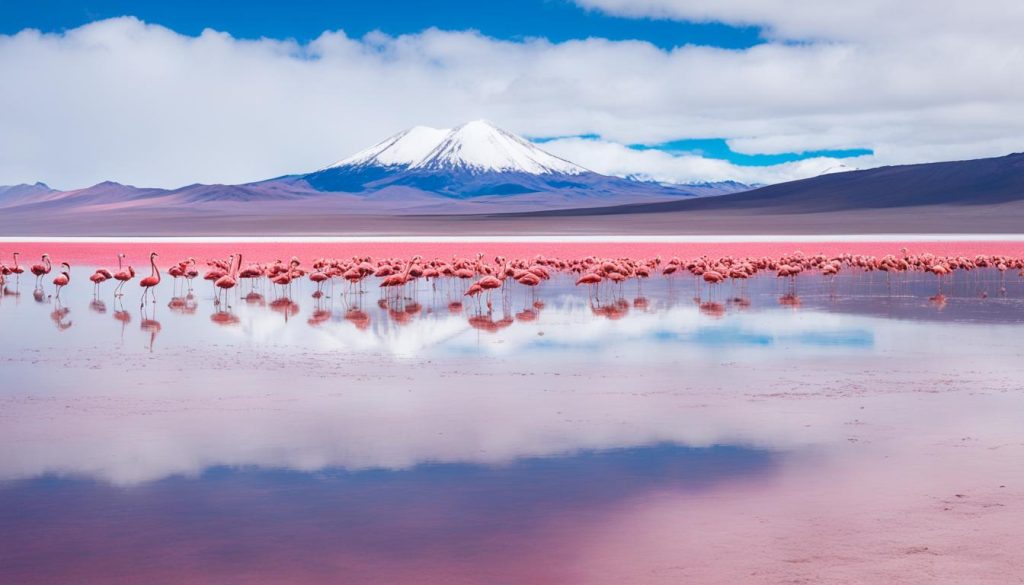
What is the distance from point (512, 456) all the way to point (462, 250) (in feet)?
117

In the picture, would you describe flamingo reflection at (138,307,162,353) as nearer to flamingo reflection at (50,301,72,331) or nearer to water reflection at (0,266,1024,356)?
water reflection at (0,266,1024,356)

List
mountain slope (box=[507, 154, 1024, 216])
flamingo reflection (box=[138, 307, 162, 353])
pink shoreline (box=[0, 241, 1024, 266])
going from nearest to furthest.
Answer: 1. flamingo reflection (box=[138, 307, 162, 353])
2. pink shoreline (box=[0, 241, 1024, 266])
3. mountain slope (box=[507, 154, 1024, 216])

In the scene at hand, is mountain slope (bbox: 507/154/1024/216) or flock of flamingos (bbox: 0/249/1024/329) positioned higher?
mountain slope (bbox: 507/154/1024/216)

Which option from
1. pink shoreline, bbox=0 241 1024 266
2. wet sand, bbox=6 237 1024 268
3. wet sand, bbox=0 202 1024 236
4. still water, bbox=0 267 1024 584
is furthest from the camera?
wet sand, bbox=0 202 1024 236

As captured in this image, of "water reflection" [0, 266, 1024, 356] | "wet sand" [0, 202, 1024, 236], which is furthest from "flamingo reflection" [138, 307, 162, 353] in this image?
"wet sand" [0, 202, 1024, 236]

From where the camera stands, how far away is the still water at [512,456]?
17.1 feet

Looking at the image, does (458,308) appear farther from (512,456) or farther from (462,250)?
(462,250)

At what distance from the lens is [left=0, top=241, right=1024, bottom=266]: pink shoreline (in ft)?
129

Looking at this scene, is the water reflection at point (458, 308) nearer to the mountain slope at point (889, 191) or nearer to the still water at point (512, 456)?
the still water at point (512, 456)

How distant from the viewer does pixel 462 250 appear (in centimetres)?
4262

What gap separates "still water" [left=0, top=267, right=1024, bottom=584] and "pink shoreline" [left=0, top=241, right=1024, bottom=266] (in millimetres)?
25590

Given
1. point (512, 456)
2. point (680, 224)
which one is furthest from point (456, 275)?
point (680, 224)

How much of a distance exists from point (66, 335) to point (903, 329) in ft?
34.7

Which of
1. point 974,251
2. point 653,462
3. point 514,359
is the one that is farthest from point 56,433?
point 974,251
